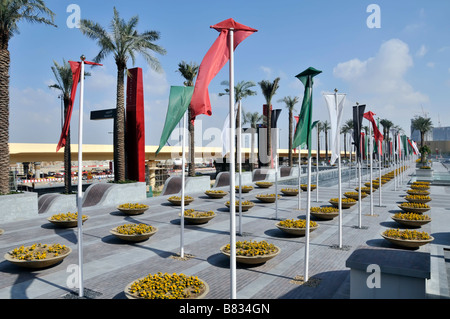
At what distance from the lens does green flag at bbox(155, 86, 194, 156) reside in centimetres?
1037

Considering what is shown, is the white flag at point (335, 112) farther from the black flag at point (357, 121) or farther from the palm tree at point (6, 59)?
the palm tree at point (6, 59)

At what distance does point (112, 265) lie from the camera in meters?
11.0

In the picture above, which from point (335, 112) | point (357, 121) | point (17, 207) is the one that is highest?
point (335, 112)

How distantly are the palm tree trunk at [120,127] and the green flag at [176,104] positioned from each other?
635 inches

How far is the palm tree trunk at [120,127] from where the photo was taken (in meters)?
25.4

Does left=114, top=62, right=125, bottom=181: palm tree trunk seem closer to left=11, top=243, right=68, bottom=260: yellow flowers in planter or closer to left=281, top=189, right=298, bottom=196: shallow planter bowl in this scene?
left=281, top=189, right=298, bottom=196: shallow planter bowl

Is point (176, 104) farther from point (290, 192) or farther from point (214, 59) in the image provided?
point (290, 192)

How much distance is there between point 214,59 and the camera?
6.92 metres

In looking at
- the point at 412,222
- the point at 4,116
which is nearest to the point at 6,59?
the point at 4,116

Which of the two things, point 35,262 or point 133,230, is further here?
point 133,230

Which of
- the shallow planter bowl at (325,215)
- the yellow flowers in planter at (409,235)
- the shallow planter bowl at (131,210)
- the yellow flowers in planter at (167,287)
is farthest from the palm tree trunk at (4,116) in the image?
the yellow flowers in planter at (409,235)

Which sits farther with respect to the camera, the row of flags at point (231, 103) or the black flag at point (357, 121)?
the black flag at point (357, 121)

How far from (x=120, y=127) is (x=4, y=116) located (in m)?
8.52
